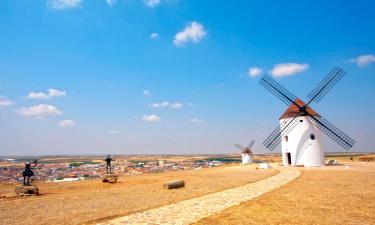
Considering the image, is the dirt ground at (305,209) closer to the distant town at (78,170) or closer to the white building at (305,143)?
the distant town at (78,170)

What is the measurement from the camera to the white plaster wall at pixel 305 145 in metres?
35.0

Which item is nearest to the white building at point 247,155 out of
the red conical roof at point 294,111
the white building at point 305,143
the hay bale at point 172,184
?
the red conical roof at point 294,111

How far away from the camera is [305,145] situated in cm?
3519

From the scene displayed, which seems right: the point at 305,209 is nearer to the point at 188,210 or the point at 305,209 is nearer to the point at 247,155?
the point at 188,210

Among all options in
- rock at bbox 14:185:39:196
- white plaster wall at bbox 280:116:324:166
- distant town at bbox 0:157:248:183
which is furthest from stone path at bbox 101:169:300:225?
white plaster wall at bbox 280:116:324:166

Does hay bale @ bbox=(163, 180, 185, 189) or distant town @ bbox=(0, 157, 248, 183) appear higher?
hay bale @ bbox=(163, 180, 185, 189)

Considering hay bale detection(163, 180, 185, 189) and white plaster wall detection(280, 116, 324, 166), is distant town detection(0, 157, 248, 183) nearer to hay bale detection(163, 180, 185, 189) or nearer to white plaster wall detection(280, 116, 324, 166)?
hay bale detection(163, 180, 185, 189)

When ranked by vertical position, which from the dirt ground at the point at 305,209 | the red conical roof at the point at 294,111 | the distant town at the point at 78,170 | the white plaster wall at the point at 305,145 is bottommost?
the distant town at the point at 78,170

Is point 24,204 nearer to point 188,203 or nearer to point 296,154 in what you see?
point 188,203

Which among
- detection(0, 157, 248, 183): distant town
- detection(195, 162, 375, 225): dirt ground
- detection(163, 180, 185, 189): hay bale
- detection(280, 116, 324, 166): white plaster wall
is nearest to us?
detection(195, 162, 375, 225): dirt ground

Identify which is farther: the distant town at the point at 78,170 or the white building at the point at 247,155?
the white building at the point at 247,155

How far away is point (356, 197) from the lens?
531 inches

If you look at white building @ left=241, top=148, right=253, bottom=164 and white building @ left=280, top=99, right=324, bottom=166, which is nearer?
white building @ left=280, top=99, right=324, bottom=166

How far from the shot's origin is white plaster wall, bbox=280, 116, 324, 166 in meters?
35.0
